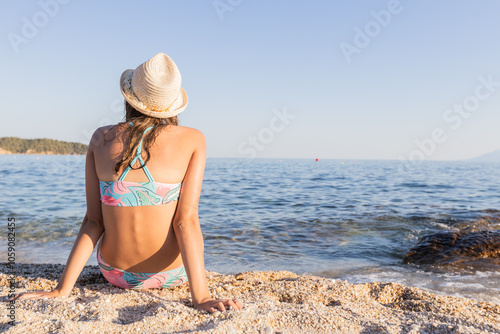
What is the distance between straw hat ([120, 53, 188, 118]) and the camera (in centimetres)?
236

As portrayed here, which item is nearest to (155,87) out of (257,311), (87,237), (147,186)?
(147,186)

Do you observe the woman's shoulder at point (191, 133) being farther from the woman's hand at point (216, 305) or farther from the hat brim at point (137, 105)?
the woman's hand at point (216, 305)

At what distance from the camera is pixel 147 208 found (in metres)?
2.38

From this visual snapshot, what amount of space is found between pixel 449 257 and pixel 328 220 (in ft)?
11.3

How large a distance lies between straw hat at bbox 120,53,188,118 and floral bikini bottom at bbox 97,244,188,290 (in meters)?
1.14

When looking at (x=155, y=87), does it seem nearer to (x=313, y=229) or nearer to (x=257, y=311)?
(x=257, y=311)

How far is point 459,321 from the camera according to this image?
2242 mm

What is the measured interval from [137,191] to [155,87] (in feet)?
2.30

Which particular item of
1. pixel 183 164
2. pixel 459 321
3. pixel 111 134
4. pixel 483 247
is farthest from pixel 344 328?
pixel 483 247

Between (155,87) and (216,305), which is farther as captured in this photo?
(155,87)

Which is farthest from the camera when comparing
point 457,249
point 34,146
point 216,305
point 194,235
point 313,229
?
point 34,146

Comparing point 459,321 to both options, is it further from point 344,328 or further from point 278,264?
point 278,264

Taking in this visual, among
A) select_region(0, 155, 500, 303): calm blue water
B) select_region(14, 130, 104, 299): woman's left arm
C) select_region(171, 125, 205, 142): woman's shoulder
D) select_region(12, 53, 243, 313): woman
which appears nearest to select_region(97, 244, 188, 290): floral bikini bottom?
select_region(12, 53, 243, 313): woman

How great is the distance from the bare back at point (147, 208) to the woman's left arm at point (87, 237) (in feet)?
0.25
